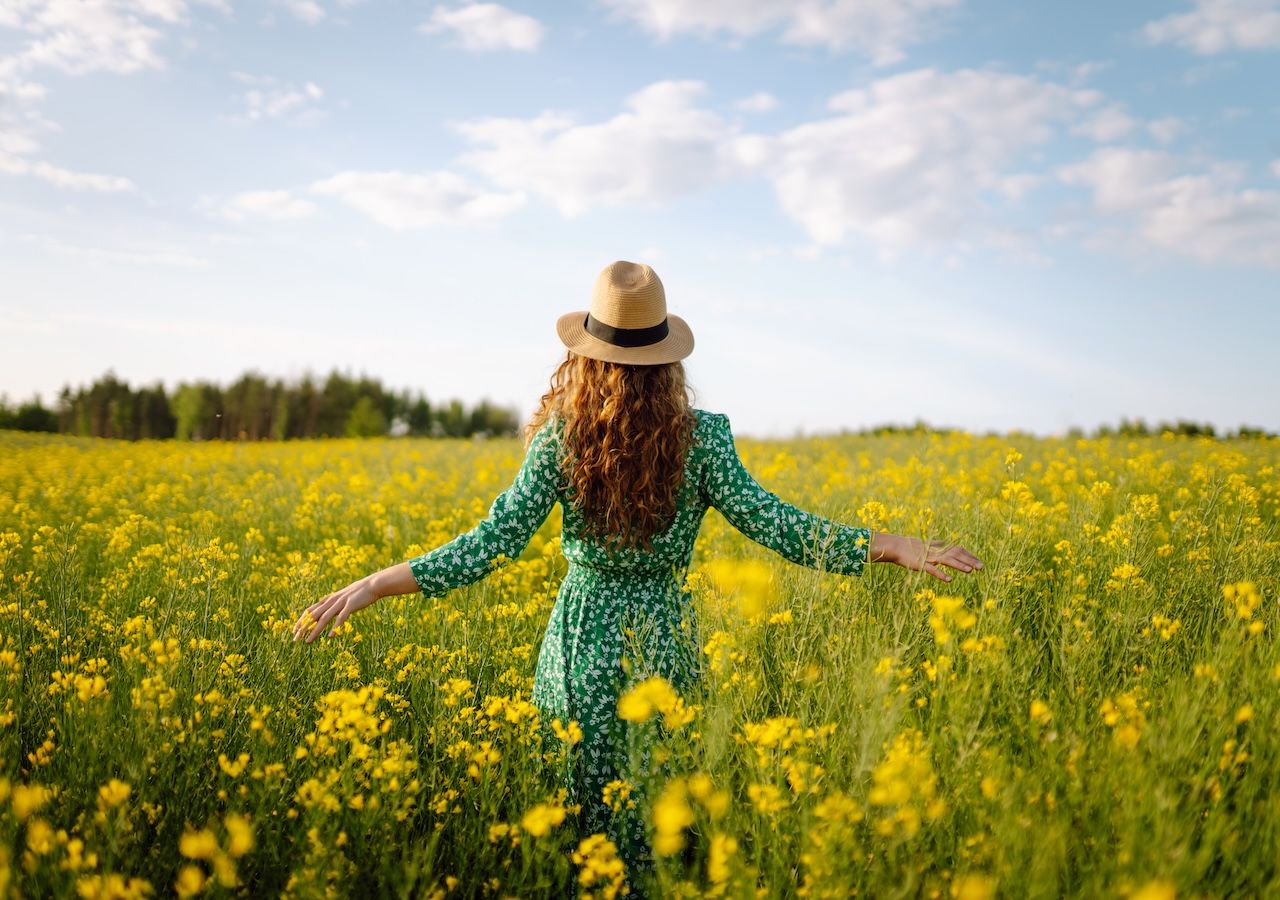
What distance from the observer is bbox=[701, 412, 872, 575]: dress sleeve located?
241 centimetres

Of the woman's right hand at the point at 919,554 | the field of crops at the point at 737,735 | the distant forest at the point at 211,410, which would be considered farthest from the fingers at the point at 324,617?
the distant forest at the point at 211,410

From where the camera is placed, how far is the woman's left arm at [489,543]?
2.29m

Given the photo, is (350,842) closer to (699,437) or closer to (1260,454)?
(699,437)

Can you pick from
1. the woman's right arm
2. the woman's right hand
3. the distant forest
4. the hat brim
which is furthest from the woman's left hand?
the distant forest

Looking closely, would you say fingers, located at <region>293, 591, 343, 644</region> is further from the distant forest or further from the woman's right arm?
the distant forest

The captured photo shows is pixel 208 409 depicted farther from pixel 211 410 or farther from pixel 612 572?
pixel 612 572

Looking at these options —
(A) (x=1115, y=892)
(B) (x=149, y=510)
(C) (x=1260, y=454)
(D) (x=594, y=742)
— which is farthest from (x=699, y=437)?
(C) (x=1260, y=454)

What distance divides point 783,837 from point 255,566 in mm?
4038

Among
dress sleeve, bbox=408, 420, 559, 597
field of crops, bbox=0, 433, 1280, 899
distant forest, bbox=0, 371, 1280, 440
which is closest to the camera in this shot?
field of crops, bbox=0, 433, 1280, 899

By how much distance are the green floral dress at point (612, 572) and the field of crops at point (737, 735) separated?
0.12 meters

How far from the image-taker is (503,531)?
7.66ft

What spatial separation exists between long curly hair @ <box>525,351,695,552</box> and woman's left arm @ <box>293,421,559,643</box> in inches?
2.8

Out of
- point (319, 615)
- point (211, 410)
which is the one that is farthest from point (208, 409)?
point (319, 615)

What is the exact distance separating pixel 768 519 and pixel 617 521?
50 cm
